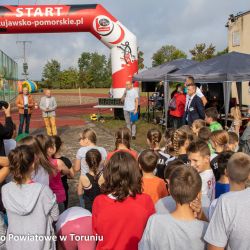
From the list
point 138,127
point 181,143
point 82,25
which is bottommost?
point 138,127

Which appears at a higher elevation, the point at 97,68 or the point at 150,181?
the point at 97,68

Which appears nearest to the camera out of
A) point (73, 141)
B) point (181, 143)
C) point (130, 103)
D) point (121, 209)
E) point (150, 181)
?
point (121, 209)

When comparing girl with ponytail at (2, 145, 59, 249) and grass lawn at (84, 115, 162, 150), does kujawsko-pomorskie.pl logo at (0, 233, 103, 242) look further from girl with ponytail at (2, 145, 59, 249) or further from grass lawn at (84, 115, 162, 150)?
grass lawn at (84, 115, 162, 150)

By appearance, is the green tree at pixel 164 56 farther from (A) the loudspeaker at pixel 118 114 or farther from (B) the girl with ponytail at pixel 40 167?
(B) the girl with ponytail at pixel 40 167

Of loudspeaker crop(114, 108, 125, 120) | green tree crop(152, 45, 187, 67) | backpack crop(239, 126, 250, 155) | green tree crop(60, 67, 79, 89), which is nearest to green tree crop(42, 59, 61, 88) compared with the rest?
green tree crop(60, 67, 79, 89)

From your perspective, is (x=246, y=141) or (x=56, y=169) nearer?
(x=56, y=169)

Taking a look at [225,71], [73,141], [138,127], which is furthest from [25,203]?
[138,127]

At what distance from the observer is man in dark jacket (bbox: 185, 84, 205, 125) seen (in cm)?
856

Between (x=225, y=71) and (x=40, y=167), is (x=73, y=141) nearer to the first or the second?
(x=225, y=71)

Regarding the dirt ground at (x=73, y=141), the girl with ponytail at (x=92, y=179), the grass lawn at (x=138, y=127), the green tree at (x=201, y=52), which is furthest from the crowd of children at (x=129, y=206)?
the green tree at (x=201, y=52)

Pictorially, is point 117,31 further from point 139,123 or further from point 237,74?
point 237,74

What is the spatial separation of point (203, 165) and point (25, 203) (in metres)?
1.76

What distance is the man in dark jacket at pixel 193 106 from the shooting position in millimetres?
8562

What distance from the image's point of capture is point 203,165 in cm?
360
